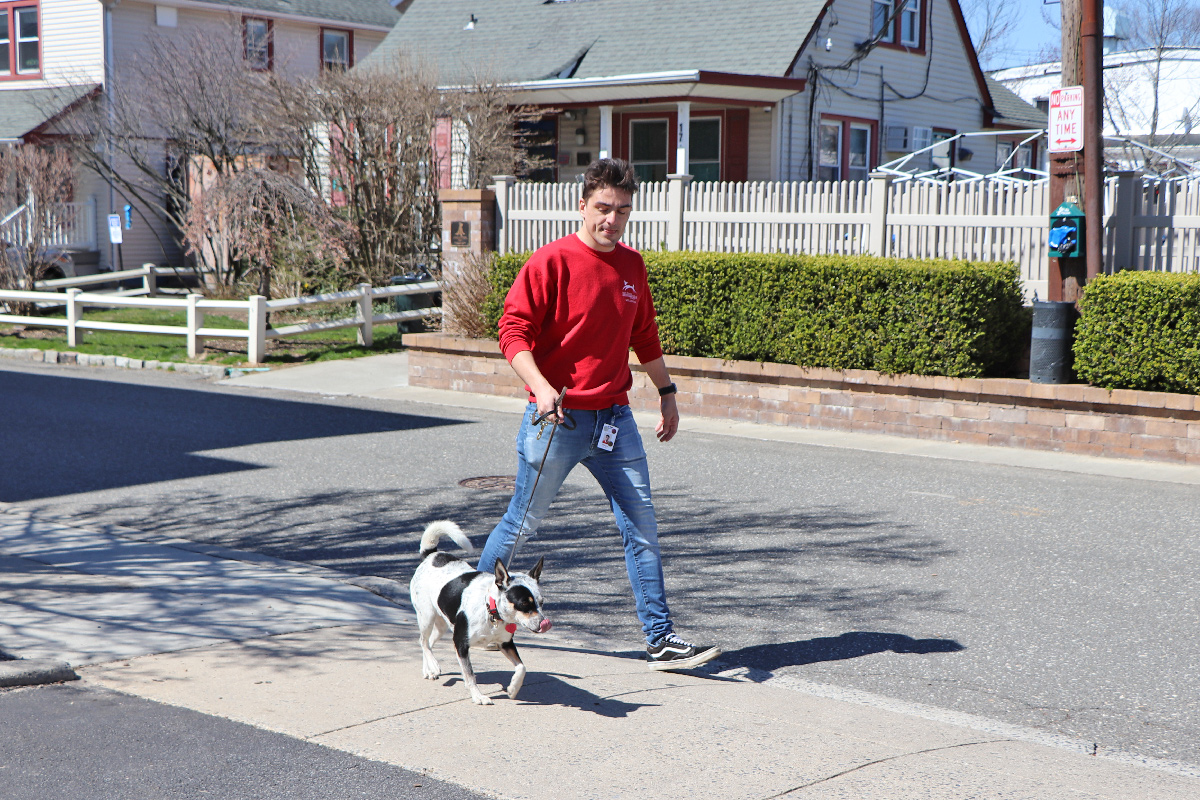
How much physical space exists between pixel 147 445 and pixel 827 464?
18.9ft

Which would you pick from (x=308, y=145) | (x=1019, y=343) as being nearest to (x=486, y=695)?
(x=1019, y=343)

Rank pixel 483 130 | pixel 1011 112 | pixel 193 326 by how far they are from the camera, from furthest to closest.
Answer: pixel 1011 112 < pixel 483 130 < pixel 193 326

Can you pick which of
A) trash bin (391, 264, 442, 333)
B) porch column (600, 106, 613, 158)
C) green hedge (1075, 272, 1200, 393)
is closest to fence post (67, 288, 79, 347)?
trash bin (391, 264, 442, 333)

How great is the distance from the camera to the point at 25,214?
21438mm

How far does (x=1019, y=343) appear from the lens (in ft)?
37.4

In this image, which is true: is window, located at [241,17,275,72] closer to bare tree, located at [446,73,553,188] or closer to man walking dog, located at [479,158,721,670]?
bare tree, located at [446,73,553,188]

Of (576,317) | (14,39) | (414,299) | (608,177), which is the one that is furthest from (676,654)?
(14,39)

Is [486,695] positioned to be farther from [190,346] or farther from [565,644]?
[190,346]

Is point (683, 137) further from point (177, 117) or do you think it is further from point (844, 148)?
point (177, 117)

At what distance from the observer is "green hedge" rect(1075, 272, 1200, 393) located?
978cm

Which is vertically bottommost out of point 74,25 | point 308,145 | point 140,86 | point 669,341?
point 669,341

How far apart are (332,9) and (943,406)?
2539cm

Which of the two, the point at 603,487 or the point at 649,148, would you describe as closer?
the point at 603,487

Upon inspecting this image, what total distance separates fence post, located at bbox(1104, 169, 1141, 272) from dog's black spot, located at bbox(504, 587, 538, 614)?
8.67m
